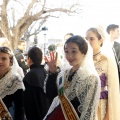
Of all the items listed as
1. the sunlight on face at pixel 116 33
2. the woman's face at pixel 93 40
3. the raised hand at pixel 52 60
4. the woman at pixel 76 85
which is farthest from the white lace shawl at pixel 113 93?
the sunlight on face at pixel 116 33

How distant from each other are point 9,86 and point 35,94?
81cm

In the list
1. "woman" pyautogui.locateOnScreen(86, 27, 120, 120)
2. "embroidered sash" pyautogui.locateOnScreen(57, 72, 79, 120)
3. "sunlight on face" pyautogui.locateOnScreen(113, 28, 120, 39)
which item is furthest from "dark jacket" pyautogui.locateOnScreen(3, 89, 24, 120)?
"sunlight on face" pyautogui.locateOnScreen(113, 28, 120, 39)

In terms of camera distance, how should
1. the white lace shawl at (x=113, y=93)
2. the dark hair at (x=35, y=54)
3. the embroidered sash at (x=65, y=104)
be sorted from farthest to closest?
the dark hair at (x=35, y=54)
the white lace shawl at (x=113, y=93)
the embroidered sash at (x=65, y=104)

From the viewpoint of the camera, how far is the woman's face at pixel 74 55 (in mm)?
2480

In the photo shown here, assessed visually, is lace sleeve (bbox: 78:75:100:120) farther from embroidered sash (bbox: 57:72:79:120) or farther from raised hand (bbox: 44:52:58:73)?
raised hand (bbox: 44:52:58:73)

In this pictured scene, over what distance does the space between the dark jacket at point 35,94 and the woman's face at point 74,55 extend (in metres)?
1.24

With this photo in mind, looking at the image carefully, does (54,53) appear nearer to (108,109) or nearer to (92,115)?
(92,115)

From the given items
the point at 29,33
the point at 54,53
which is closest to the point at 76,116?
the point at 54,53

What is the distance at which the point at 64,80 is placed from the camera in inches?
101

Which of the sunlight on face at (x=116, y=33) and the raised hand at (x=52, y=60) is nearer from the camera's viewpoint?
the raised hand at (x=52, y=60)

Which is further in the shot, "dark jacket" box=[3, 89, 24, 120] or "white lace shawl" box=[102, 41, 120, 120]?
"white lace shawl" box=[102, 41, 120, 120]

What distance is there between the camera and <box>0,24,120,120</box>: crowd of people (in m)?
2.38

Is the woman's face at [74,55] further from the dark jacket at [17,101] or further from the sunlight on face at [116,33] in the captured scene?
the sunlight on face at [116,33]

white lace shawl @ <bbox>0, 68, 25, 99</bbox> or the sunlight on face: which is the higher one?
the sunlight on face
